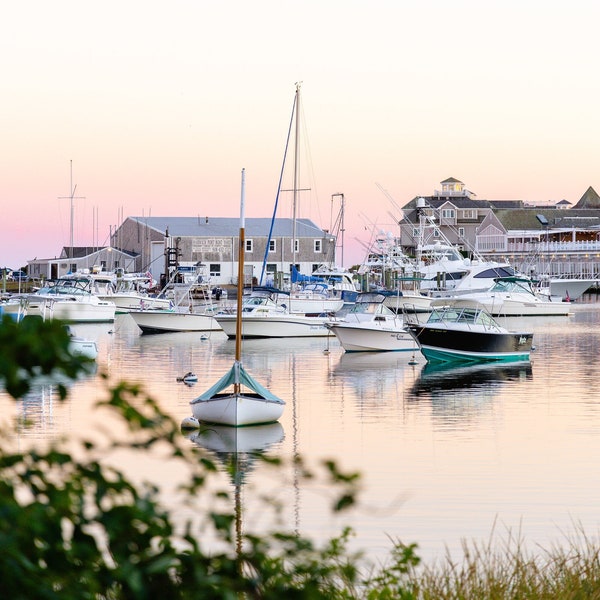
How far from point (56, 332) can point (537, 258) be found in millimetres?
148736

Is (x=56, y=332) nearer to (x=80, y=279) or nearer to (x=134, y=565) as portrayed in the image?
(x=134, y=565)

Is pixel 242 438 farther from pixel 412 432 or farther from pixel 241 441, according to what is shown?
pixel 412 432

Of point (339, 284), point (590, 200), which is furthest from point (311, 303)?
point (590, 200)

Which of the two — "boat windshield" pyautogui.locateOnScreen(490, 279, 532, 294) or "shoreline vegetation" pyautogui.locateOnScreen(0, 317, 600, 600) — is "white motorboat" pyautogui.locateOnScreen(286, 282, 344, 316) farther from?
"shoreline vegetation" pyautogui.locateOnScreen(0, 317, 600, 600)

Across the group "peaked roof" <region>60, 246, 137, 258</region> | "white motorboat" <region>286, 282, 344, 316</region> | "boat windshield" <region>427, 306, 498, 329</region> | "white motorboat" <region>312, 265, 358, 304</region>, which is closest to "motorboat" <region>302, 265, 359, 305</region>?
"white motorboat" <region>312, 265, 358, 304</region>

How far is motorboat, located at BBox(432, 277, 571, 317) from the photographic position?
85.7 meters

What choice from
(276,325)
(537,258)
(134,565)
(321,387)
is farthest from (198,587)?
(537,258)

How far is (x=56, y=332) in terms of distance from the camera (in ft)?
13.1

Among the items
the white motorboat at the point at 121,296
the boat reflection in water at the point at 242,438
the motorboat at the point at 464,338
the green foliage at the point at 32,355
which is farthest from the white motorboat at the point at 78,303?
the green foliage at the point at 32,355

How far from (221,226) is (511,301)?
144ft

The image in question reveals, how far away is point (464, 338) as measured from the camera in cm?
4688

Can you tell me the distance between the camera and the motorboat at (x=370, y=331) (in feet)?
174

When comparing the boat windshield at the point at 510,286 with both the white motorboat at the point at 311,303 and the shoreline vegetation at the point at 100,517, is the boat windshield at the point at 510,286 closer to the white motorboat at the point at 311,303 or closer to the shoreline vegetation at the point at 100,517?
the white motorboat at the point at 311,303

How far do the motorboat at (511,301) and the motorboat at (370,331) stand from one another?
30.5 meters
